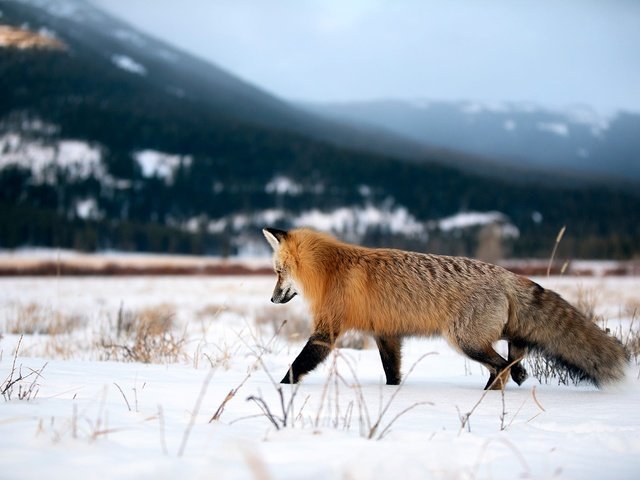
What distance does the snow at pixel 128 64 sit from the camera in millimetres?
147738

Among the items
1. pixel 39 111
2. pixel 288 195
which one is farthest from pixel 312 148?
pixel 39 111

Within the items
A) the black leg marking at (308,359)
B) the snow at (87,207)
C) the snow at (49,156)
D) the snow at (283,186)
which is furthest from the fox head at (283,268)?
the snow at (283,186)

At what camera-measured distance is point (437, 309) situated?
5094 mm

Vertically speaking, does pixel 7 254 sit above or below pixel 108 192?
below

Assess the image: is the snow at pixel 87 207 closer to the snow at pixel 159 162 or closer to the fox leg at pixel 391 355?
the snow at pixel 159 162

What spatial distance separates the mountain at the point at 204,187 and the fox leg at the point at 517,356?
180ft

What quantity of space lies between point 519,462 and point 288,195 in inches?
4141

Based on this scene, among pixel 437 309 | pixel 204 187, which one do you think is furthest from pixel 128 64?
pixel 437 309

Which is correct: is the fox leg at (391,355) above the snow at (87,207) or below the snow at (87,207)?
below

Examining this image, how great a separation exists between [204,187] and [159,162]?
14.3 m

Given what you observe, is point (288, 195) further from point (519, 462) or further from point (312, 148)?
point (519, 462)

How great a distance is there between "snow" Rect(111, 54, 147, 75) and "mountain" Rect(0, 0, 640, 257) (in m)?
Answer: 1.57

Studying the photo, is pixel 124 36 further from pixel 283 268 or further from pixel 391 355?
pixel 391 355

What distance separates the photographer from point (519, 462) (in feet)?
8.93
